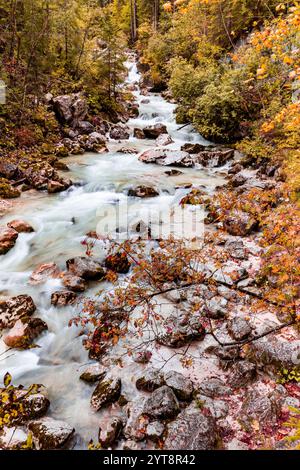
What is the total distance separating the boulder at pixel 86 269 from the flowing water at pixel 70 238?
337 millimetres

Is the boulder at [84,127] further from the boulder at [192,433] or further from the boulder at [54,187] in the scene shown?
the boulder at [192,433]

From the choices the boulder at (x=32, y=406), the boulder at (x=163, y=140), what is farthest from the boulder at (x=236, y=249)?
the boulder at (x=163, y=140)

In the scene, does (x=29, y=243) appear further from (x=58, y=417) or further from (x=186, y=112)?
(x=186, y=112)

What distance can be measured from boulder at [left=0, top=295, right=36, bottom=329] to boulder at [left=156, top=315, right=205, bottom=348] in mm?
2511

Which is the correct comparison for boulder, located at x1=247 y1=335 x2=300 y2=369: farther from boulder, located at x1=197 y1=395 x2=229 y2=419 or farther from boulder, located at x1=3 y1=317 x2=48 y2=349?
boulder, located at x1=3 y1=317 x2=48 y2=349

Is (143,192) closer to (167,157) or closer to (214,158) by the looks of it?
(167,157)

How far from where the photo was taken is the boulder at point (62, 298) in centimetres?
587

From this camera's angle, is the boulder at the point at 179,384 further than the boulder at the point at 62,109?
No

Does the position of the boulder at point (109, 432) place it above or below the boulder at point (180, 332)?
below

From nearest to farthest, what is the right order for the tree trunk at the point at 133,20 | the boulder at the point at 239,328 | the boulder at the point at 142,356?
the boulder at the point at 142,356, the boulder at the point at 239,328, the tree trunk at the point at 133,20

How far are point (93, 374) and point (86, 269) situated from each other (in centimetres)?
240

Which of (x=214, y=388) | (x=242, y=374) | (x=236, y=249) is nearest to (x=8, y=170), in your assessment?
(x=236, y=249)

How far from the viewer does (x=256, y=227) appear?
320 inches

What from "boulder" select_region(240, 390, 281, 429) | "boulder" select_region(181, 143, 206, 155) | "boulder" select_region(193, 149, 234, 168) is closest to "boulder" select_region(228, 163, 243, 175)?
"boulder" select_region(193, 149, 234, 168)
